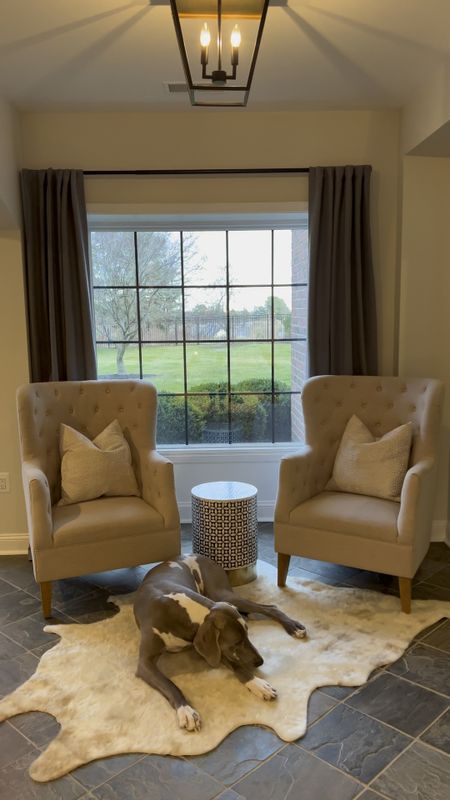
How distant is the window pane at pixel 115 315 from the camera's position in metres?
3.85

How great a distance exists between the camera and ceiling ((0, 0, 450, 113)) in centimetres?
235

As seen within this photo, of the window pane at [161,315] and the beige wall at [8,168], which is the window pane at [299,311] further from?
the beige wall at [8,168]

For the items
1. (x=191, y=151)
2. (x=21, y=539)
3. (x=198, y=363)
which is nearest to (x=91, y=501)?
(x=21, y=539)

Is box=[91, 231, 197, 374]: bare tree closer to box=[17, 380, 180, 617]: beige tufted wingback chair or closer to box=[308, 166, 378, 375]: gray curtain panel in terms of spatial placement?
box=[17, 380, 180, 617]: beige tufted wingback chair

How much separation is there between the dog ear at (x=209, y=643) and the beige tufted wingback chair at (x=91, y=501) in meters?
0.63

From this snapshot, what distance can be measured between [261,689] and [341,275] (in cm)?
223

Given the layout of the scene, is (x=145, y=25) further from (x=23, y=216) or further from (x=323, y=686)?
(x=323, y=686)

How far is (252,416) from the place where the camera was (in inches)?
157

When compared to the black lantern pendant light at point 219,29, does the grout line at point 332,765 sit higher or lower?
lower

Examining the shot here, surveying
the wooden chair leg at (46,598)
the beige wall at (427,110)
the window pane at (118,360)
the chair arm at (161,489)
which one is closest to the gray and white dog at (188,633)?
the chair arm at (161,489)

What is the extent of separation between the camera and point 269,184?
3.59 meters

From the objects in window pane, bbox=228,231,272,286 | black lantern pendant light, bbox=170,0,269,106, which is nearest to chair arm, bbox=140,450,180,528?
window pane, bbox=228,231,272,286

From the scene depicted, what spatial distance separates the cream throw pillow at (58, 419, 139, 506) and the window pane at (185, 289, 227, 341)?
102 centimetres

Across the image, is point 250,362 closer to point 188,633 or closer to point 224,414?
point 224,414
